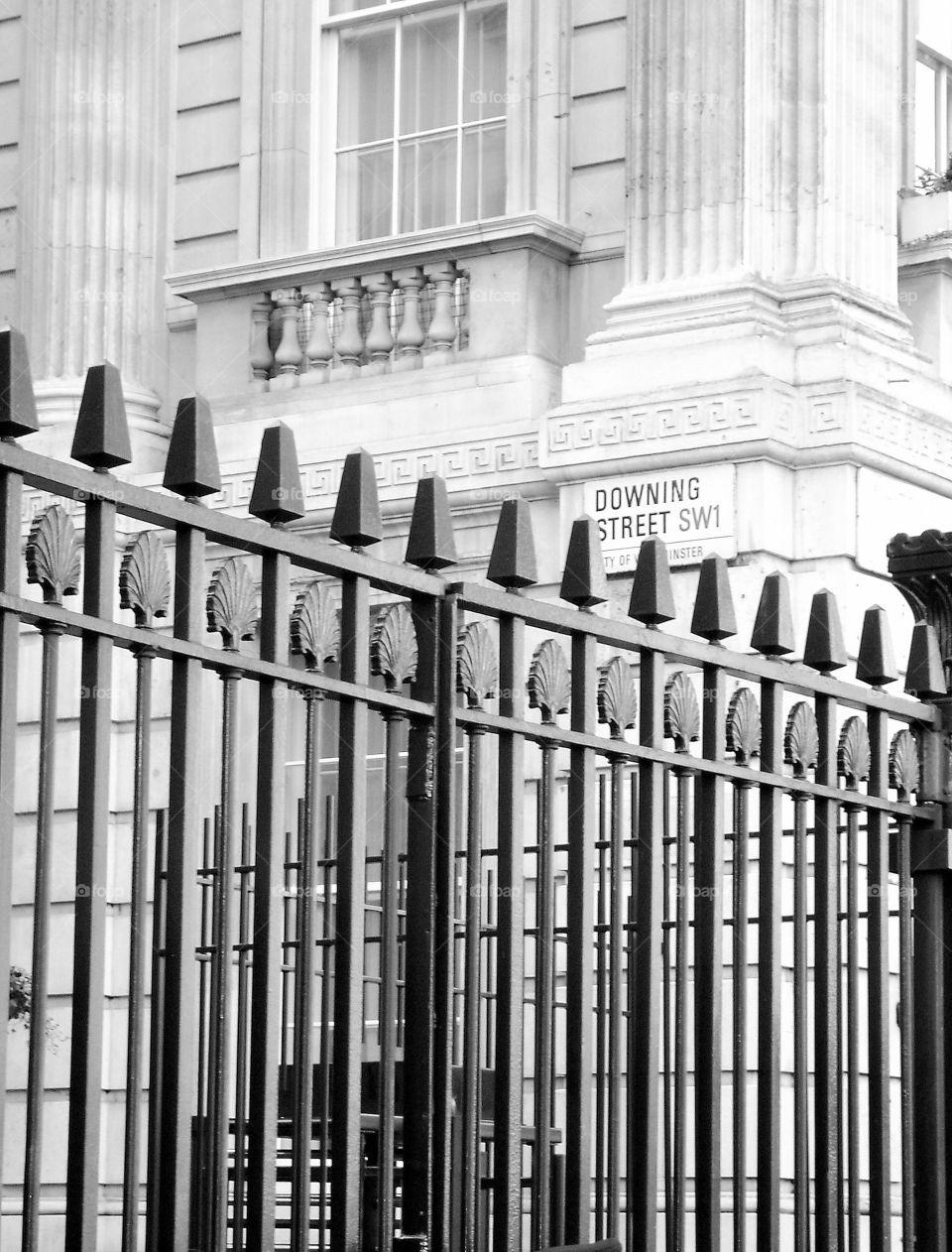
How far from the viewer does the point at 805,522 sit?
11.8 meters

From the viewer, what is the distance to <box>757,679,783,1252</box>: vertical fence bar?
177 inches

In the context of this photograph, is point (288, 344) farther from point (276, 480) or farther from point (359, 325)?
point (276, 480)

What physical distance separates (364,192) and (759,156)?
347 cm

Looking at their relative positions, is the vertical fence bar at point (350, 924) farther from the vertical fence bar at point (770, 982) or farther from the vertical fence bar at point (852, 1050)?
the vertical fence bar at point (852, 1050)

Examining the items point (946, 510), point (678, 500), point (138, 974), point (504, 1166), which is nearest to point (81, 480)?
point (138, 974)

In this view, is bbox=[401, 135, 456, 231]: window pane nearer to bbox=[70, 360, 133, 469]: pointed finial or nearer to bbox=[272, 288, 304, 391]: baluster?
bbox=[272, 288, 304, 391]: baluster

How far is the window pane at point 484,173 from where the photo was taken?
14.3 meters

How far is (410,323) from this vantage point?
1385 centimetres

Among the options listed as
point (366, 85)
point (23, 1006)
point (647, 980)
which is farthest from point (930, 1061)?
point (366, 85)

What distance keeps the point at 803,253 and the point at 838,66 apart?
0.99 meters

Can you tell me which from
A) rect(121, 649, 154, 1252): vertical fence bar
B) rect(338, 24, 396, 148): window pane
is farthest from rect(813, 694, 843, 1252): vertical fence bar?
rect(338, 24, 396, 148): window pane

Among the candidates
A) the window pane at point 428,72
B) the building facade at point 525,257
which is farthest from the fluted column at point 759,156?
the window pane at point 428,72

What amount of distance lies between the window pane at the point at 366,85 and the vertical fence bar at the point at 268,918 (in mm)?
11800

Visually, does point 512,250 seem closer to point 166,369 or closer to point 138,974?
point 166,369
